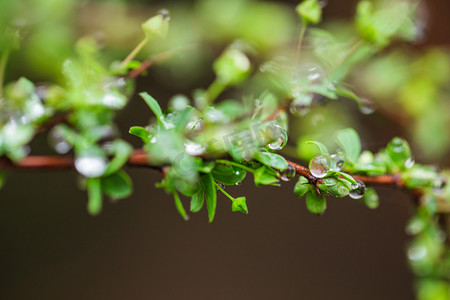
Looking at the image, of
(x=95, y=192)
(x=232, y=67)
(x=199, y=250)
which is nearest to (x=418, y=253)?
(x=232, y=67)

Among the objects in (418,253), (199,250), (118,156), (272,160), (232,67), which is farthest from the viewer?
(199,250)

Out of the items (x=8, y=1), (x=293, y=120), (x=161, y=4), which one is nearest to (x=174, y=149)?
(x=8, y=1)

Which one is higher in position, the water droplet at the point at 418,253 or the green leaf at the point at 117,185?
the green leaf at the point at 117,185

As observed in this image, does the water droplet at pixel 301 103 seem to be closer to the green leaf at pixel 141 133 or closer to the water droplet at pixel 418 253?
the green leaf at pixel 141 133

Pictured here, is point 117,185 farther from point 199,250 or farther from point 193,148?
point 199,250

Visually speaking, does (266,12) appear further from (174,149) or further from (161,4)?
(174,149)

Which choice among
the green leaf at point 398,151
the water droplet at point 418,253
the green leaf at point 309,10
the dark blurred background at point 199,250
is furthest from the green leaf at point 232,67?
the dark blurred background at point 199,250
